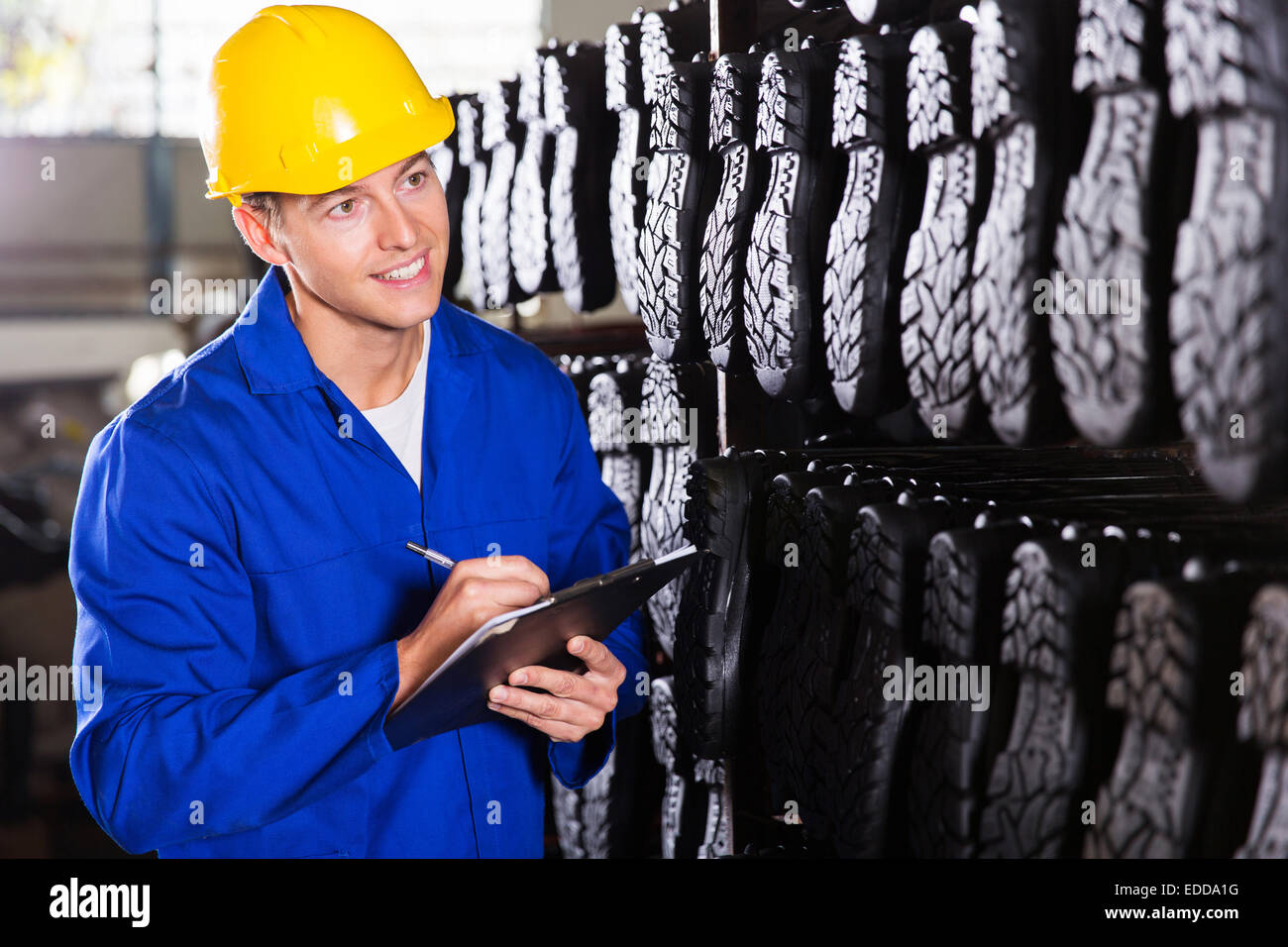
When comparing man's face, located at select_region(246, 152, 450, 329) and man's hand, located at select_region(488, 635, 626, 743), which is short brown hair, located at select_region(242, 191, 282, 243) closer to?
man's face, located at select_region(246, 152, 450, 329)

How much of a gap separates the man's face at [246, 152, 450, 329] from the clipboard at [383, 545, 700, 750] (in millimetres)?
394

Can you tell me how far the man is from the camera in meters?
1.26

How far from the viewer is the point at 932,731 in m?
0.99

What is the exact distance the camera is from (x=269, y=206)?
53.3 inches

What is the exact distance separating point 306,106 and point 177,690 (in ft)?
2.10

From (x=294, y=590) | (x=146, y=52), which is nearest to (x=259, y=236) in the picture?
(x=294, y=590)

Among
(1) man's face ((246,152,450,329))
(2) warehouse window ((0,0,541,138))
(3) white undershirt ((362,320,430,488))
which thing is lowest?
(3) white undershirt ((362,320,430,488))

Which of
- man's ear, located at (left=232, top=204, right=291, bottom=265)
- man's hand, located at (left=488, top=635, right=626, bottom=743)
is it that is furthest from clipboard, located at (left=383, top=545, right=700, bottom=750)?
man's ear, located at (left=232, top=204, right=291, bottom=265)

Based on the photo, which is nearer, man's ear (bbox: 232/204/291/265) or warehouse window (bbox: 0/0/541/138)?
man's ear (bbox: 232/204/291/265)

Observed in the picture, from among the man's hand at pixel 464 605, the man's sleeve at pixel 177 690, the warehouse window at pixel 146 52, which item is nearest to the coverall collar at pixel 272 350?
the man's sleeve at pixel 177 690

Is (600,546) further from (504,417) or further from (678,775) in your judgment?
(678,775)

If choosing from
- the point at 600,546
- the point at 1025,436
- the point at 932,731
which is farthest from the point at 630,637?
the point at 1025,436

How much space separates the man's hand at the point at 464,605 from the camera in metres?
1.21

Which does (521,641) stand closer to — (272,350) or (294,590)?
(294,590)
